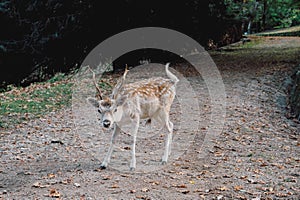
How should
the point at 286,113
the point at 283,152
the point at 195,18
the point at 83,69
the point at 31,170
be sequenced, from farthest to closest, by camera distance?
the point at 195,18 < the point at 83,69 < the point at 286,113 < the point at 283,152 < the point at 31,170

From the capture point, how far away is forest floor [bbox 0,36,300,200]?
5.29 meters

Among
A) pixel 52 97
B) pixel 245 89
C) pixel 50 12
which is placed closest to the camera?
pixel 52 97

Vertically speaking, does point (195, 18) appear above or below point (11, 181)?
above

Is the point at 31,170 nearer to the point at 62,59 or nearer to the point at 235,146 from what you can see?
the point at 235,146

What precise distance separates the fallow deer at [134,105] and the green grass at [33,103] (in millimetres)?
3999

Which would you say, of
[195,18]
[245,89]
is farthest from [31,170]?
[195,18]

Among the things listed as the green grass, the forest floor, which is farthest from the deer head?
the green grass

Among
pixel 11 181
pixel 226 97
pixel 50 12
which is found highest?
pixel 50 12

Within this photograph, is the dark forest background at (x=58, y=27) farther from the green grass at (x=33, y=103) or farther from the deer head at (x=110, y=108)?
the deer head at (x=110, y=108)

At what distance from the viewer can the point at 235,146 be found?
7664 mm

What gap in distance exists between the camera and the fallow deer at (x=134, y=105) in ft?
17.5

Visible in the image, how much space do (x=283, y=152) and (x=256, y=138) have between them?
88 cm

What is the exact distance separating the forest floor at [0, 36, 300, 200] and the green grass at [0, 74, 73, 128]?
34 cm

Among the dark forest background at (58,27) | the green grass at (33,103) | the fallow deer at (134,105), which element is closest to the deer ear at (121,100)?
the fallow deer at (134,105)
